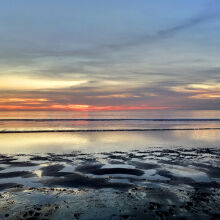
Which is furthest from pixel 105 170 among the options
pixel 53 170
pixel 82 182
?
pixel 53 170

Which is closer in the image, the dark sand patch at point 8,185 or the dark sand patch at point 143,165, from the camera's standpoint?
the dark sand patch at point 8,185

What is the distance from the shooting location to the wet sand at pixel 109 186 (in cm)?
696

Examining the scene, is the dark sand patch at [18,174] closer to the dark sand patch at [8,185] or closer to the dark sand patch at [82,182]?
the dark sand patch at [8,185]

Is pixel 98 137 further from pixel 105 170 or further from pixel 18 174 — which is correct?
pixel 18 174

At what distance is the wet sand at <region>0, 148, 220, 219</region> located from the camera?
22.8 feet

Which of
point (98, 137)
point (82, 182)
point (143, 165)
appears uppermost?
point (82, 182)

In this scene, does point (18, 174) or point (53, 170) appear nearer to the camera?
point (18, 174)

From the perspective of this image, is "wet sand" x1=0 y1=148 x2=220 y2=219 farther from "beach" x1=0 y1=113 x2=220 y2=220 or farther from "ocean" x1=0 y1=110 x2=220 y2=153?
"ocean" x1=0 y1=110 x2=220 y2=153

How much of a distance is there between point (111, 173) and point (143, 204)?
13.3 feet

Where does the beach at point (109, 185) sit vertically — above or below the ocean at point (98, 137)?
above

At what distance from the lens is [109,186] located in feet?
30.7

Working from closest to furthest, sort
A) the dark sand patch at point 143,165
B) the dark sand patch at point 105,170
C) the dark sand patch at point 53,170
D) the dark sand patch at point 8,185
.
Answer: the dark sand patch at point 8,185, the dark sand patch at point 53,170, the dark sand patch at point 105,170, the dark sand patch at point 143,165

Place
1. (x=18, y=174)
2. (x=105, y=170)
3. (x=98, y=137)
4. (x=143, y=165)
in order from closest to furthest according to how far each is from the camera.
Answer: (x=18, y=174), (x=105, y=170), (x=143, y=165), (x=98, y=137)

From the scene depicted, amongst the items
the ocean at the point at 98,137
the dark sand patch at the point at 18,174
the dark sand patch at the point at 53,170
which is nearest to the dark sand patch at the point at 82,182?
the dark sand patch at the point at 53,170
